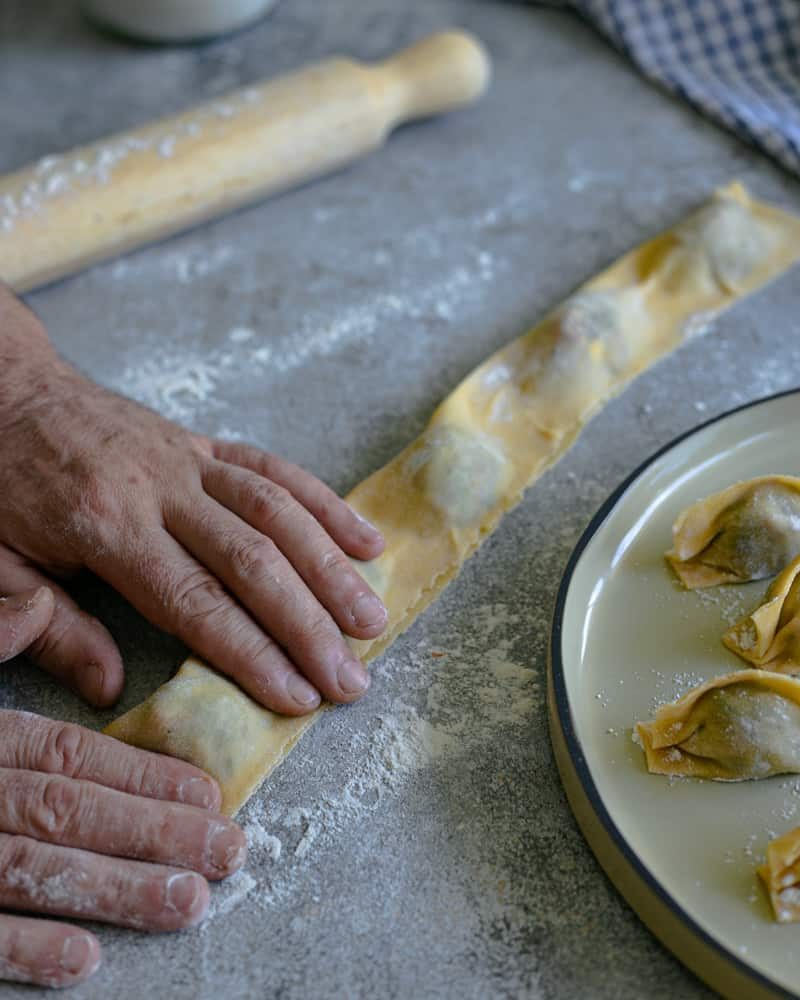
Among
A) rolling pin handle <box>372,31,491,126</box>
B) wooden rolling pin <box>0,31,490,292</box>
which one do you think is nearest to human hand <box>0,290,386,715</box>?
wooden rolling pin <box>0,31,490,292</box>

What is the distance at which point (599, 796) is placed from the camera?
1.08 meters

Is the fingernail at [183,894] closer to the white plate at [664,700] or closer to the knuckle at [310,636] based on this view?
the knuckle at [310,636]

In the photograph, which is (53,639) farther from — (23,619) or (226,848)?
(226,848)

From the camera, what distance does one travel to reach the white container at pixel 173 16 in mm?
2428

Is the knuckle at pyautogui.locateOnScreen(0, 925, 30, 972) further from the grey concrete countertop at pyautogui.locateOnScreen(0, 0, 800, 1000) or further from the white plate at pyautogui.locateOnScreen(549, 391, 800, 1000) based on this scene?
the white plate at pyautogui.locateOnScreen(549, 391, 800, 1000)

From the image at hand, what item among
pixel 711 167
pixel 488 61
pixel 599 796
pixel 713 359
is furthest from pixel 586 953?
pixel 488 61

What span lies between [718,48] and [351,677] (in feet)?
5.95

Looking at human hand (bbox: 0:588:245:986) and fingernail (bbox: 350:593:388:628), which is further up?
human hand (bbox: 0:588:245:986)

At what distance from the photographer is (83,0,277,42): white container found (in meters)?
2.43

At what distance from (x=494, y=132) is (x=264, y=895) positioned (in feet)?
5.55

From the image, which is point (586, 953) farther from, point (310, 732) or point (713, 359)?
point (713, 359)

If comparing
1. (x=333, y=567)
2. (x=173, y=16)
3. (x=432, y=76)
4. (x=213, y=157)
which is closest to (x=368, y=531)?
(x=333, y=567)

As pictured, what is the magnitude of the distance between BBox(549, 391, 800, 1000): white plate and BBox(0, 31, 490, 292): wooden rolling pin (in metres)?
1.02

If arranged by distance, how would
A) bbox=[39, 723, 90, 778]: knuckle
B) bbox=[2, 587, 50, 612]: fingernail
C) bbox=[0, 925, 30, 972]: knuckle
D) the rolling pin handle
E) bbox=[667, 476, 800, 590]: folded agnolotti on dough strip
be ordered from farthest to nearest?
1. the rolling pin handle
2. bbox=[667, 476, 800, 590]: folded agnolotti on dough strip
3. bbox=[2, 587, 50, 612]: fingernail
4. bbox=[39, 723, 90, 778]: knuckle
5. bbox=[0, 925, 30, 972]: knuckle
